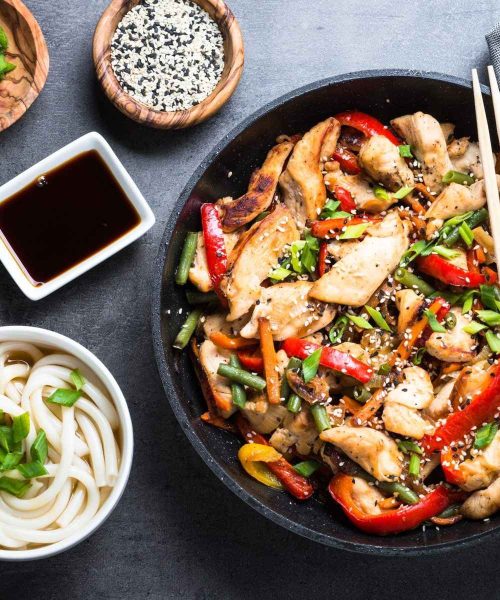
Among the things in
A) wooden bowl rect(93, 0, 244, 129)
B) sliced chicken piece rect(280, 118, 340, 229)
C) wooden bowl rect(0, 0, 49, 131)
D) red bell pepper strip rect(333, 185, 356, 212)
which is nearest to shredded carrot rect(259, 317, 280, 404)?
sliced chicken piece rect(280, 118, 340, 229)

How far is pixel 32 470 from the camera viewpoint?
2760 mm

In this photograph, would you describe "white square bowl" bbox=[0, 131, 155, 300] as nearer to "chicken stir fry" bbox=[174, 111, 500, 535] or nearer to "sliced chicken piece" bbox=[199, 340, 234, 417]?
"chicken stir fry" bbox=[174, 111, 500, 535]

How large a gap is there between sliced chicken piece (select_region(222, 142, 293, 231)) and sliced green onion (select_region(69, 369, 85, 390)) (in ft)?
2.54

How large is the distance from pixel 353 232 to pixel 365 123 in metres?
0.47

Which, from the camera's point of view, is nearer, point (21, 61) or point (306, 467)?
point (306, 467)

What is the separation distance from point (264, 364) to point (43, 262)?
1.04 meters

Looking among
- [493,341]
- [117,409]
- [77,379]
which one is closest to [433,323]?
[493,341]

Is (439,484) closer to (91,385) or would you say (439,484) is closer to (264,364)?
(264,364)

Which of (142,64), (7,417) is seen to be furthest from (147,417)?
(142,64)

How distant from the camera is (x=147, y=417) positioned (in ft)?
10.4

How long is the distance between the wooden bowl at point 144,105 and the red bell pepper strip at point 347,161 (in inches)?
20.3

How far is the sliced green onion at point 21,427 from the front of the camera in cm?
276

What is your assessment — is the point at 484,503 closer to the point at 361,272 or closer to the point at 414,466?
the point at 414,466

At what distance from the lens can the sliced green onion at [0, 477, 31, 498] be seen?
2.78 metres
